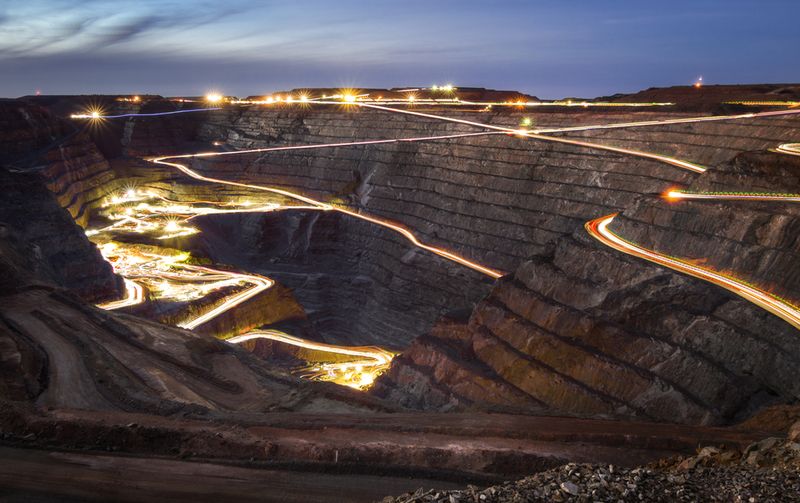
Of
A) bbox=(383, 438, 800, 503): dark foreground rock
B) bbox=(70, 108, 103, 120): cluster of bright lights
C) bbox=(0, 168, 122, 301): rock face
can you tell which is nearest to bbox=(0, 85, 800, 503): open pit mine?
bbox=(383, 438, 800, 503): dark foreground rock

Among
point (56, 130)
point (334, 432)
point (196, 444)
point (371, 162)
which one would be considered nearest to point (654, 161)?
point (371, 162)

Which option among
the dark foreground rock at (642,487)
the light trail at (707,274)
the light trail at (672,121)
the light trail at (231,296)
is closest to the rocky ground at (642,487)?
the dark foreground rock at (642,487)

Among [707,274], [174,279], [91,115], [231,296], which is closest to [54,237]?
[174,279]

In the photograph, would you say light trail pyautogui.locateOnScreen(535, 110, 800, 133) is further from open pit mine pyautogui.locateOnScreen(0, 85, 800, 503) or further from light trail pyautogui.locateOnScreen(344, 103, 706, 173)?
light trail pyautogui.locateOnScreen(344, 103, 706, 173)

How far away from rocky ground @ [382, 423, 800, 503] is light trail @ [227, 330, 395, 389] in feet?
78.4

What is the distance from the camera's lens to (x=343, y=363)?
37.1 m

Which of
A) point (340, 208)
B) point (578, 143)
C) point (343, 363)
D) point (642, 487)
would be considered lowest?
point (343, 363)

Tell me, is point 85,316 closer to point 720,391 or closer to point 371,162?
point 720,391

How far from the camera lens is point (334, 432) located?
14227 mm

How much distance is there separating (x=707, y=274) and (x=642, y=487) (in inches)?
596

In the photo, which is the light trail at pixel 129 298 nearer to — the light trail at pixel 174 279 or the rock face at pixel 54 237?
the light trail at pixel 174 279

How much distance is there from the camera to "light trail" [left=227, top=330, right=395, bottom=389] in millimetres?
34031

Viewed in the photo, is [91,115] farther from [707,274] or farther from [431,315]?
[707,274]

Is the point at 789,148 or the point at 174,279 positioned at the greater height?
the point at 789,148
